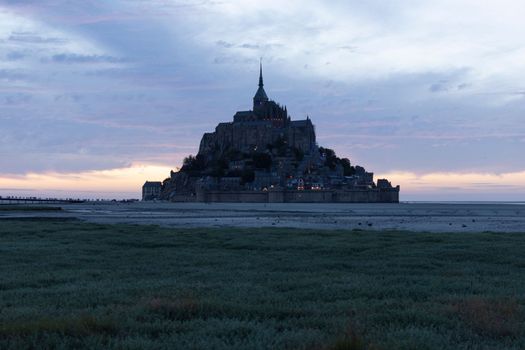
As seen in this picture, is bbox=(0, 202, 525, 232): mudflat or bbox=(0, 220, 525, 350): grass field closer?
bbox=(0, 220, 525, 350): grass field

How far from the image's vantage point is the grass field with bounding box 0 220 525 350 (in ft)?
28.0

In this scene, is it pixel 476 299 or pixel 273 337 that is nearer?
pixel 273 337

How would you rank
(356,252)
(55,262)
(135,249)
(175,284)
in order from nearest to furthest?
(175,284) → (55,262) → (356,252) → (135,249)

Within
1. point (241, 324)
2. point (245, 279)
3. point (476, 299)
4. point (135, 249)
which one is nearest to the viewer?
point (241, 324)

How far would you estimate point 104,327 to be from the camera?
8.98m

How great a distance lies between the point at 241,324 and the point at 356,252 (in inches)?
549

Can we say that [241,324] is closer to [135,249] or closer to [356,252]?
[356,252]

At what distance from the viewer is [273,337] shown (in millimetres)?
8672

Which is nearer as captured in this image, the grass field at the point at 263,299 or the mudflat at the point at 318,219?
the grass field at the point at 263,299

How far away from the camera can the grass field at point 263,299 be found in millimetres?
8547

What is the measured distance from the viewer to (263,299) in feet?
39.7

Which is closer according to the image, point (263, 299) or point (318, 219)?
point (263, 299)

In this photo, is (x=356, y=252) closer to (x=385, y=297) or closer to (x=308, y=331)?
(x=385, y=297)

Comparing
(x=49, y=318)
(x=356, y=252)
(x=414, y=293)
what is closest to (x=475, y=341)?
(x=414, y=293)
